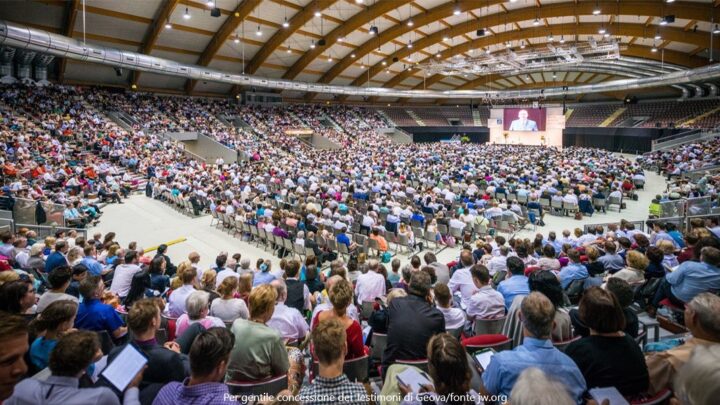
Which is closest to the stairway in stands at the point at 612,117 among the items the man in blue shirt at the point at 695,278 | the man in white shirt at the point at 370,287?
the man in blue shirt at the point at 695,278

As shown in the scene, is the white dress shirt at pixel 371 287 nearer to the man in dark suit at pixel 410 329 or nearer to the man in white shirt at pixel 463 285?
the man in white shirt at pixel 463 285

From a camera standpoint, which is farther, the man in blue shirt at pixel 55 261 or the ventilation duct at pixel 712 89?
the ventilation duct at pixel 712 89

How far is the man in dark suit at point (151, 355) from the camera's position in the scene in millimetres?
2408

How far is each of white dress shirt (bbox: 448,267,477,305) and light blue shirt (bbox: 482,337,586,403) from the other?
2371 millimetres

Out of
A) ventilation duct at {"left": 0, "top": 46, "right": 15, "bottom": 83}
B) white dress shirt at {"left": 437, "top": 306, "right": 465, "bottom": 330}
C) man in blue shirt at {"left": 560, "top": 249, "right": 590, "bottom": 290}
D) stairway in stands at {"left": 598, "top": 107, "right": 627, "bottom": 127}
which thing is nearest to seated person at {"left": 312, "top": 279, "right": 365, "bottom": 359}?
white dress shirt at {"left": 437, "top": 306, "right": 465, "bottom": 330}

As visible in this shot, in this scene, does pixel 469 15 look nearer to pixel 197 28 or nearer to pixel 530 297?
pixel 197 28

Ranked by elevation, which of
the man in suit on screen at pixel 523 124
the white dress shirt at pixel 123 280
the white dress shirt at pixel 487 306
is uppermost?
the man in suit on screen at pixel 523 124

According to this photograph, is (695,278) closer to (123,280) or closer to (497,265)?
(497,265)

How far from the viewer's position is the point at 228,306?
3820 millimetres

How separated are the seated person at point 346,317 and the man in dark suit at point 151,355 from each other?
1086mm

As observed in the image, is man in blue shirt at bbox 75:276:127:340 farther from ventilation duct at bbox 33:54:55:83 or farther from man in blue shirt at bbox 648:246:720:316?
ventilation duct at bbox 33:54:55:83

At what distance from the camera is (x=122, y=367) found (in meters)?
2.21

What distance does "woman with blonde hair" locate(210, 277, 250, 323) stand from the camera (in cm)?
379

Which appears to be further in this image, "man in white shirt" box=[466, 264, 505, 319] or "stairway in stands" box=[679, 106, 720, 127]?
"stairway in stands" box=[679, 106, 720, 127]
